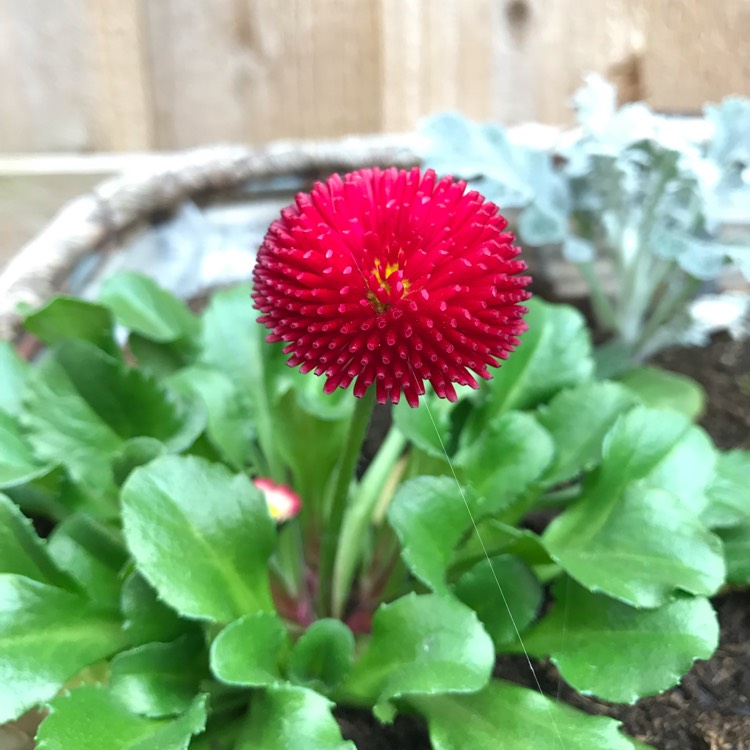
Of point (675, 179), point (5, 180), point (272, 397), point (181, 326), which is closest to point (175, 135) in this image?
point (5, 180)

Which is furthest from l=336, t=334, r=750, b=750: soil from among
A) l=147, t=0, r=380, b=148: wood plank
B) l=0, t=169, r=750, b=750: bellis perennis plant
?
l=147, t=0, r=380, b=148: wood plank

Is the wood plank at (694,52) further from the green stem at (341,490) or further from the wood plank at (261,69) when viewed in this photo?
the green stem at (341,490)

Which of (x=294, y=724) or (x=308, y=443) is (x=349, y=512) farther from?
(x=294, y=724)

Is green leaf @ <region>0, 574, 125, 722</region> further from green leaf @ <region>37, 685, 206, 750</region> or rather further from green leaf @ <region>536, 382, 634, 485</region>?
green leaf @ <region>536, 382, 634, 485</region>

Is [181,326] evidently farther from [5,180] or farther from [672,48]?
[672,48]

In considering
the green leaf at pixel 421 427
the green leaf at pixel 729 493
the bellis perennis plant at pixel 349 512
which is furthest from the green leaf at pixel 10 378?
the green leaf at pixel 729 493

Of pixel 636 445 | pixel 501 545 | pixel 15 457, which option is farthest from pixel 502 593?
pixel 15 457
